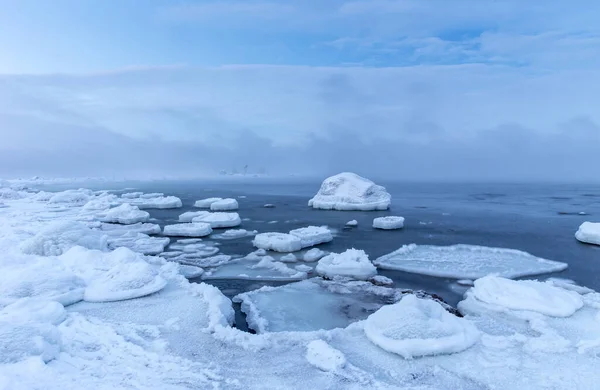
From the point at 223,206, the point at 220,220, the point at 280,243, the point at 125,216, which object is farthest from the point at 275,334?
the point at 223,206

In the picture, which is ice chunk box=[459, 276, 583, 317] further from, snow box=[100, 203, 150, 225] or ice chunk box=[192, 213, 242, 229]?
snow box=[100, 203, 150, 225]

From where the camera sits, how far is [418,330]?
21.2 feet

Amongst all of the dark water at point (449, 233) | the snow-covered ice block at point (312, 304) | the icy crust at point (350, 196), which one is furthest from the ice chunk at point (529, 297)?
the icy crust at point (350, 196)

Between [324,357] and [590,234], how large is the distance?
18.8 metres

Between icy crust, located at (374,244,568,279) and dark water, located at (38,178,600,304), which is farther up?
icy crust, located at (374,244,568,279)

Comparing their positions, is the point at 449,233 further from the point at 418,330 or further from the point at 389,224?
the point at 418,330

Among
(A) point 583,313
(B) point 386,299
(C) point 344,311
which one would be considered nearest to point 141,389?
(C) point 344,311

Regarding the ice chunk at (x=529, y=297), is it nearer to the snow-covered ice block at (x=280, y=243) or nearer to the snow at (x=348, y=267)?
the snow at (x=348, y=267)

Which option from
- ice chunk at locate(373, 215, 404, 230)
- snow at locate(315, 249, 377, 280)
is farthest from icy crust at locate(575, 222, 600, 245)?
snow at locate(315, 249, 377, 280)

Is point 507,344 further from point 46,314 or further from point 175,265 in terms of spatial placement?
point 175,265

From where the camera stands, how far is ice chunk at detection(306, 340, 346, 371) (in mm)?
5836

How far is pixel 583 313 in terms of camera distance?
26.9 feet

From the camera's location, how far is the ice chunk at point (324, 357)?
19.1ft

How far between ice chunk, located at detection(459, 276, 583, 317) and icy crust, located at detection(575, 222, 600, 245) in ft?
39.8
